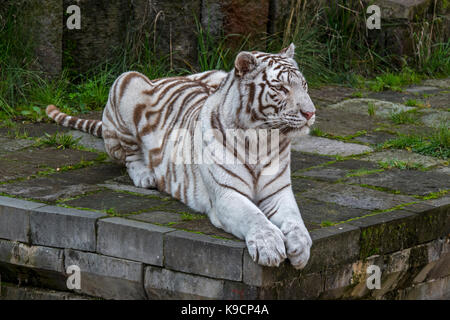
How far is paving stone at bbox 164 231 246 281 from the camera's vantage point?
447 centimetres

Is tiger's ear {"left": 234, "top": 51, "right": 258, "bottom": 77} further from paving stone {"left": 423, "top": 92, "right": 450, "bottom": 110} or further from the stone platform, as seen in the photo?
paving stone {"left": 423, "top": 92, "right": 450, "bottom": 110}

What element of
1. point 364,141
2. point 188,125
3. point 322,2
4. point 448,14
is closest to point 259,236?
point 188,125

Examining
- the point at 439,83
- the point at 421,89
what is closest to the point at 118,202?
the point at 421,89

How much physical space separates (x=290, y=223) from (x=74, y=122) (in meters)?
3.18

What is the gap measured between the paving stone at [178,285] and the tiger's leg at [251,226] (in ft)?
1.03

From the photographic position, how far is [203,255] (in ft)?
15.0

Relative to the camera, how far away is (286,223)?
15.3 ft

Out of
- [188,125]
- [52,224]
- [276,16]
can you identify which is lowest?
[52,224]

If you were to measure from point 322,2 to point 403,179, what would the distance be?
4.40 metres

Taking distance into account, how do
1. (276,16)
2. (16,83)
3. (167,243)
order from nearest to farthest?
(167,243) < (16,83) < (276,16)

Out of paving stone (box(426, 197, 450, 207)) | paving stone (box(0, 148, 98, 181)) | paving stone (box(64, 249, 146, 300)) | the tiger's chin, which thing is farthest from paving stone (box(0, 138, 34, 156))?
paving stone (box(426, 197, 450, 207))

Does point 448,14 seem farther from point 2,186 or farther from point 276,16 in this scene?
point 2,186

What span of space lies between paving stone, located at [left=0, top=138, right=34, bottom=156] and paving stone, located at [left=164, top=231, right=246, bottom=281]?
2518 millimetres

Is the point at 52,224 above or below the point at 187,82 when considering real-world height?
Result: below
